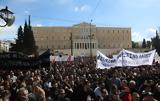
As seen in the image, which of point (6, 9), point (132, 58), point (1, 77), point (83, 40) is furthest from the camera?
point (83, 40)

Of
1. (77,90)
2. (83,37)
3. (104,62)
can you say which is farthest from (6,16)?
(83,37)

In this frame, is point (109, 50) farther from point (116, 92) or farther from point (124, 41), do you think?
point (116, 92)

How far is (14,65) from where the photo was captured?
15.5 metres

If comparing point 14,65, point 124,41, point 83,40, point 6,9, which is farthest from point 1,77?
point 124,41

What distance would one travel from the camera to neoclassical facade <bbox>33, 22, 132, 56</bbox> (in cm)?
16850

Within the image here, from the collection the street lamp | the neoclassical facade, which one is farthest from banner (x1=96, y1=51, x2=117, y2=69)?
the neoclassical facade

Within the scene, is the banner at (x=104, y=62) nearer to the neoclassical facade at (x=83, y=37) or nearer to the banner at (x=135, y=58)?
the banner at (x=135, y=58)

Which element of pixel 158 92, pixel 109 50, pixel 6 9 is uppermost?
pixel 6 9

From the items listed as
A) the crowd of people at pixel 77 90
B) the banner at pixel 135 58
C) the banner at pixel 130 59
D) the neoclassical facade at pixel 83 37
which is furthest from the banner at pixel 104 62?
the neoclassical facade at pixel 83 37

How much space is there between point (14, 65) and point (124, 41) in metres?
164

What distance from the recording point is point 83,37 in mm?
171000

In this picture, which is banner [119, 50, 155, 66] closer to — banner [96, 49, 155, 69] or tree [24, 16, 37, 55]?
banner [96, 49, 155, 69]

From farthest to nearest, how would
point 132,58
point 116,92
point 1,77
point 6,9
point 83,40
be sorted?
point 83,40
point 132,58
point 1,77
point 6,9
point 116,92

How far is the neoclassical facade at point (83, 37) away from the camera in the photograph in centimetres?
16850
